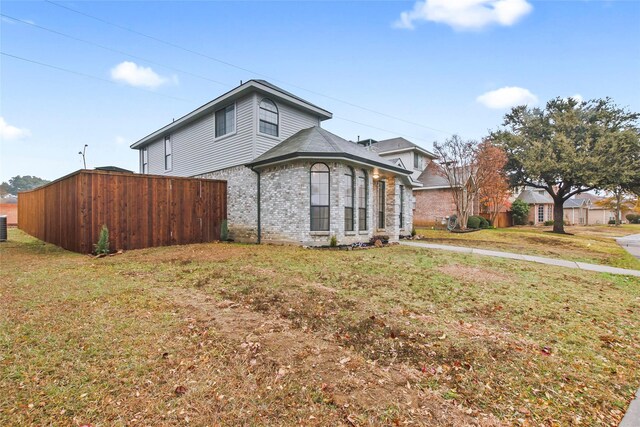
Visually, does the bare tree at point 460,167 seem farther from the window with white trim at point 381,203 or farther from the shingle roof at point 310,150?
the shingle roof at point 310,150

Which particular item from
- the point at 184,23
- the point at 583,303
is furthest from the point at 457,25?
the point at 583,303

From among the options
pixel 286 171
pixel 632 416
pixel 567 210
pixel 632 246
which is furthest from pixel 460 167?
pixel 567 210

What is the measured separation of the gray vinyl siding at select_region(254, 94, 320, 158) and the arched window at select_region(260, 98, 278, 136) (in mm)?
180

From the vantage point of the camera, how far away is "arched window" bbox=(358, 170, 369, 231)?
1128cm

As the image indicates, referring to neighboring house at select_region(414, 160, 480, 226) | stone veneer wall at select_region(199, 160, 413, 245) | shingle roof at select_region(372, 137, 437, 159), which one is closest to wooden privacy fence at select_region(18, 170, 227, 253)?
stone veneer wall at select_region(199, 160, 413, 245)

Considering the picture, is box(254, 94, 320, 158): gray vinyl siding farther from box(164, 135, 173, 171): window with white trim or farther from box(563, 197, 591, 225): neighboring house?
box(563, 197, 591, 225): neighboring house

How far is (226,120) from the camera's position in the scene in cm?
1317

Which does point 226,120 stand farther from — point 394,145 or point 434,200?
point 394,145

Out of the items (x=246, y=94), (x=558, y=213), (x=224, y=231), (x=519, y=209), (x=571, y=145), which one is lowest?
(x=224, y=231)

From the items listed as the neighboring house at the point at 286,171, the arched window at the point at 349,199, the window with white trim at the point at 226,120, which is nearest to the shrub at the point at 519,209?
the neighboring house at the point at 286,171

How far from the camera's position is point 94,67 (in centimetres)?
1404

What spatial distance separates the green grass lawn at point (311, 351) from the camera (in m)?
2.06

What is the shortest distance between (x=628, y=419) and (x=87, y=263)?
385 inches

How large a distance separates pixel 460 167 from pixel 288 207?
15.4 meters
